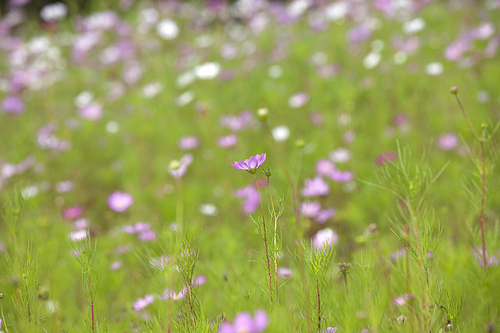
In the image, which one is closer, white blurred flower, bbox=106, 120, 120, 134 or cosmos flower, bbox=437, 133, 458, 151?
cosmos flower, bbox=437, 133, 458, 151

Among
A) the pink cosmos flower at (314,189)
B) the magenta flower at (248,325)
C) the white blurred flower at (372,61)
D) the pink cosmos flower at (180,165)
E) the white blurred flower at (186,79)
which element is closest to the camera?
the magenta flower at (248,325)

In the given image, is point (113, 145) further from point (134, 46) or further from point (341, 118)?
point (134, 46)

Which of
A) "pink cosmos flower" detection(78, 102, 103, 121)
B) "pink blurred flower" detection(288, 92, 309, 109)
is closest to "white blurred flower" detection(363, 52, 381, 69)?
"pink blurred flower" detection(288, 92, 309, 109)

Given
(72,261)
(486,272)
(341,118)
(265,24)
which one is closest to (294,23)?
(265,24)

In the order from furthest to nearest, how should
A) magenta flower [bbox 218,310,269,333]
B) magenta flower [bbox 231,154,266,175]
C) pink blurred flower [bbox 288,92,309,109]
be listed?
pink blurred flower [bbox 288,92,309,109] → magenta flower [bbox 231,154,266,175] → magenta flower [bbox 218,310,269,333]

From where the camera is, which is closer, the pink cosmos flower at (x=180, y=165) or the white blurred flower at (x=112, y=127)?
the pink cosmos flower at (x=180, y=165)

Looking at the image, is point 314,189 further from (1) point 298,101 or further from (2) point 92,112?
(2) point 92,112

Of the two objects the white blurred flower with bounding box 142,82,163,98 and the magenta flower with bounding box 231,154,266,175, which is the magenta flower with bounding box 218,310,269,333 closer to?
the magenta flower with bounding box 231,154,266,175

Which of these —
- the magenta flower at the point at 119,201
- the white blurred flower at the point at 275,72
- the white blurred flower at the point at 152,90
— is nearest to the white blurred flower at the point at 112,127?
the white blurred flower at the point at 152,90

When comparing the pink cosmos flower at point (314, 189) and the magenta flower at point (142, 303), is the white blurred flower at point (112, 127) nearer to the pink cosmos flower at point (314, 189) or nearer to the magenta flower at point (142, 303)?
the pink cosmos flower at point (314, 189)
